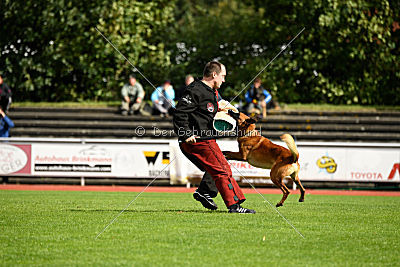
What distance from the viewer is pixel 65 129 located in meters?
22.1

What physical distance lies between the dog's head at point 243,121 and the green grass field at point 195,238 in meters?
1.23

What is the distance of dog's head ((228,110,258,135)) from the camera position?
29.4 ft

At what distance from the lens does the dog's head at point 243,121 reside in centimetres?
896

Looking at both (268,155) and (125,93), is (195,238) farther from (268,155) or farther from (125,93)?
(125,93)

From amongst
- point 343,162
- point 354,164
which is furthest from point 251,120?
point 354,164

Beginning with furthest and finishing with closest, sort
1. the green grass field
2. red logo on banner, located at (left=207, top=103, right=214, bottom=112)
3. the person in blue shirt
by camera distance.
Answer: the person in blue shirt
red logo on banner, located at (left=207, top=103, right=214, bottom=112)
the green grass field

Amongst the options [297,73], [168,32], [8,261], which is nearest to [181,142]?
[8,261]

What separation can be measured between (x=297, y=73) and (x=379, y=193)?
1122cm

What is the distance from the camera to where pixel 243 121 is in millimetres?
9281

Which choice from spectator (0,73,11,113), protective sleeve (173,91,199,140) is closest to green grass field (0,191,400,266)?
protective sleeve (173,91,199,140)

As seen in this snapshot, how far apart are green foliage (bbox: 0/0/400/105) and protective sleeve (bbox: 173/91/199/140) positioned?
1878 centimetres

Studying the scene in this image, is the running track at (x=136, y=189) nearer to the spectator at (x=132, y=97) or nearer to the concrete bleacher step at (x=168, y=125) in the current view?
the concrete bleacher step at (x=168, y=125)

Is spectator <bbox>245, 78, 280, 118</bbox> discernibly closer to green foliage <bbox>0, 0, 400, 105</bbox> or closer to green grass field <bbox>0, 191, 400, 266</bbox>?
green foliage <bbox>0, 0, 400, 105</bbox>

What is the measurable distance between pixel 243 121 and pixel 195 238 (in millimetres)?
3209
